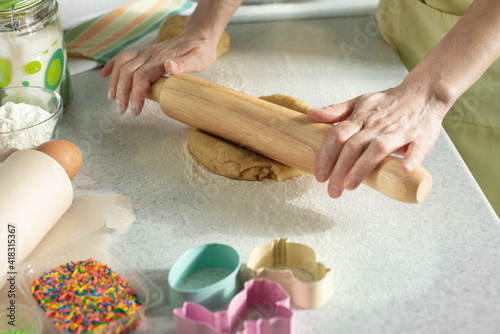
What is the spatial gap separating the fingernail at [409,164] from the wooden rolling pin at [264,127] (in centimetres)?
1

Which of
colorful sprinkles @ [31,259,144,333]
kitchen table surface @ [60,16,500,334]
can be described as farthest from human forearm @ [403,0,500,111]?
colorful sprinkles @ [31,259,144,333]

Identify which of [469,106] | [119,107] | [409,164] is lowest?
[469,106]

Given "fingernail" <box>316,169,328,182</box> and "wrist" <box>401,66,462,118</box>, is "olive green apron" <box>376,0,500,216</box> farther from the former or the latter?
"fingernail" <box>316,169,328,182</box>

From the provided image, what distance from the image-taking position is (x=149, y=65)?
1.33 m

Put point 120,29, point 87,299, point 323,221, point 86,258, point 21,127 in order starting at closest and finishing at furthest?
point 87,299
point 86,258
point 323,221
point 21,127
point 120,29

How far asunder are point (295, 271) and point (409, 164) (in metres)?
0.26

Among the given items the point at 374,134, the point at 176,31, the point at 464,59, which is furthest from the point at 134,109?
the point at 464,59

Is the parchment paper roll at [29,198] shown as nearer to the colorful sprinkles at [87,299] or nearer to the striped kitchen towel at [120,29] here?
the colorful sprinkles at [87,299]

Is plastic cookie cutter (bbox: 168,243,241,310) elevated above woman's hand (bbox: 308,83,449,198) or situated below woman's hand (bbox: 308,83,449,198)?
below

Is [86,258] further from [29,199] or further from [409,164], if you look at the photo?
[409,164]

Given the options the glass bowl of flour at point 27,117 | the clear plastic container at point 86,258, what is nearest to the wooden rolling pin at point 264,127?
the glass bowl of flour at point 27,117

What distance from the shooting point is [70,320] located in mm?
763

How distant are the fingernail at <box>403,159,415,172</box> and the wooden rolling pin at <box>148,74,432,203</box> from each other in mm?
10

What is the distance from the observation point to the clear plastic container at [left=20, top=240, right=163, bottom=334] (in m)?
0.82
